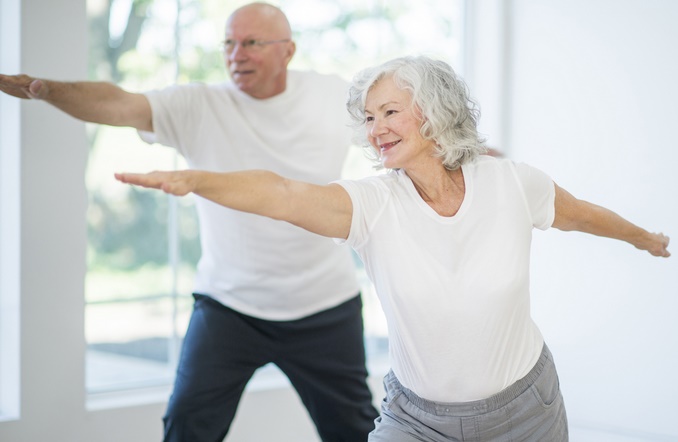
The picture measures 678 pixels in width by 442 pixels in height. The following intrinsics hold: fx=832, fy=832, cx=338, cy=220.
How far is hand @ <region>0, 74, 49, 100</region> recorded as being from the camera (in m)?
2.20

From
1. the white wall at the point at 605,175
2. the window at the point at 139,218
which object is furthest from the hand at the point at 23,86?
the white wall at the point at 605,175

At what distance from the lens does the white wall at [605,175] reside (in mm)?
3537

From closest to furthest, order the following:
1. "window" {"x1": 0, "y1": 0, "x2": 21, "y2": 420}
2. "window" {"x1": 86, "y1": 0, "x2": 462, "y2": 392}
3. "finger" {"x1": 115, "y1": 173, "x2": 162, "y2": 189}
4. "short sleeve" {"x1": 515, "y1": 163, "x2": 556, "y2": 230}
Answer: "finger" {"x1": 115, "y1": 173, "x2": 162, "y2": 189}, "short sleeve" {"x1": 515, "y1": 163, "x2": 556, "y2": 230}, "window" {"x1": 0, "y1": 0, "x2": 21, "y2": 420}, "window" {"x1": 86, "y1": 0, "x2": 462, "y2": 392}

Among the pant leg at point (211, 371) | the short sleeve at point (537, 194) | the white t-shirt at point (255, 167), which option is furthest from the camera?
the white t-shirt at point (255, 167)

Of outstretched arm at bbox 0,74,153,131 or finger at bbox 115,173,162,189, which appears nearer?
finger at bbox 115,173,162,189

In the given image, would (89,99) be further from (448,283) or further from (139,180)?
(448,283)

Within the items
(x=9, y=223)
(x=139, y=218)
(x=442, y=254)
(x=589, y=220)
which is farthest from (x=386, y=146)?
(x=139, y=218)

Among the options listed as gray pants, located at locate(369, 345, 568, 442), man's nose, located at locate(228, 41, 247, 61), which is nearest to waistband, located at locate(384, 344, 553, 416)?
gray pants, located at locate(369, 345, 568, 442)

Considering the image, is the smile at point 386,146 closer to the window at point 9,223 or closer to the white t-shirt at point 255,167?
the white t-shirt at point 255,167

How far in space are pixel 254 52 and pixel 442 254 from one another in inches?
46.5

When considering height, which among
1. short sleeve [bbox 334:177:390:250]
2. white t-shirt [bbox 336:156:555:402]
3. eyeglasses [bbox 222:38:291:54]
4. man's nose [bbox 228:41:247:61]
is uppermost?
eyeglasses [bbox 222:38:291:54]

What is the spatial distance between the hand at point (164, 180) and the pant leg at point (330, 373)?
1.23 m

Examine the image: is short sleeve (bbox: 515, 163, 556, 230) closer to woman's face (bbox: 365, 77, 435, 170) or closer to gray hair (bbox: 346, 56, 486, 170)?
gray hair (bbox: 346, 56, 486, 170)

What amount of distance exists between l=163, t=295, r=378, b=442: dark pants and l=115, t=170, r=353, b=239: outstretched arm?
0.91 m
